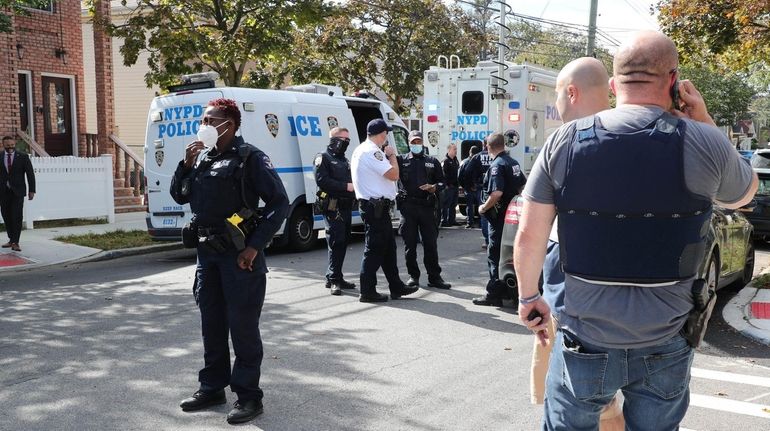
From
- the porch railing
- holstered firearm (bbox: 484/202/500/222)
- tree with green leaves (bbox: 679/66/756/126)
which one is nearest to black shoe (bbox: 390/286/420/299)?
holstered firearm (bbox: 484/202/500/222)

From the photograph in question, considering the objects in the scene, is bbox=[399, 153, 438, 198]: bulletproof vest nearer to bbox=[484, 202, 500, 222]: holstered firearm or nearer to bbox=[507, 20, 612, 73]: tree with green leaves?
bbox=[484, 202, 500, 222]: holstered firearm

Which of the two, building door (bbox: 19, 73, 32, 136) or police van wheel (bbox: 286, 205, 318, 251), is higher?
building door (bbox: 19, 73, 32, 136)

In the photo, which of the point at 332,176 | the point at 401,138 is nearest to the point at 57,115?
the point at 401,138

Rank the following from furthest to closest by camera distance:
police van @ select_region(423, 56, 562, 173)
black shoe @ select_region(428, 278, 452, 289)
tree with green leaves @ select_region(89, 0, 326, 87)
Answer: police van @ select_region(423, 56, 562, 173) < tree with green leaves @ select_region(89, 0, 326, 87) < black shoe @ select_region(428, 278, 452, 289)

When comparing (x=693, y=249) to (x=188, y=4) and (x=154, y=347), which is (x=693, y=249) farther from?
(x=188, y=4)

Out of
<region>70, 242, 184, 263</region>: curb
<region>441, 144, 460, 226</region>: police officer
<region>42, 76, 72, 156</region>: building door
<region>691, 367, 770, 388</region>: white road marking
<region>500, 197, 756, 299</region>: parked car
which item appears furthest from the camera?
<region>42, 76, 72, 156</region>: building door

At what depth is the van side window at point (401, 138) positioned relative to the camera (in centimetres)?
1436

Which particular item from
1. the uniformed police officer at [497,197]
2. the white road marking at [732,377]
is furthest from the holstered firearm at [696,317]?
the uniformed police officer at [497,197]

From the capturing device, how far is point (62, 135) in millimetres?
18547

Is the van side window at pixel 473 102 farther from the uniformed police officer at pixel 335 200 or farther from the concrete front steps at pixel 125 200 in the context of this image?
the uniformed police officer at pixel 335 200

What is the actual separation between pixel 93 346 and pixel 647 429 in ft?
16.3

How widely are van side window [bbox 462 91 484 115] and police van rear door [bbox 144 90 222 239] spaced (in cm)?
693

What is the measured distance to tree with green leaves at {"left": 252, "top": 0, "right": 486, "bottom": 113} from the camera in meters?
26.8

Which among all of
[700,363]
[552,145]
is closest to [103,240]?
[700,363]
